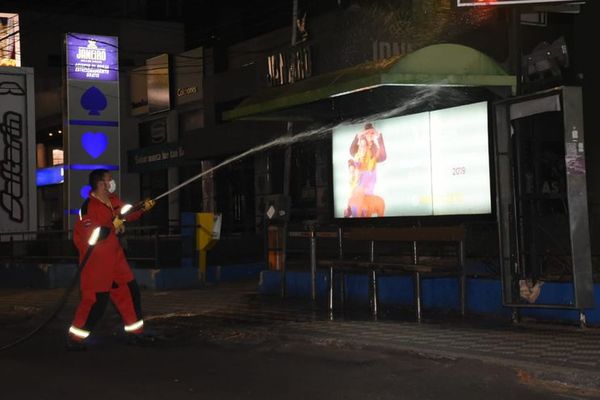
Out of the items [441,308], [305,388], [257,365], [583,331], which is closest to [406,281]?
[441,308]

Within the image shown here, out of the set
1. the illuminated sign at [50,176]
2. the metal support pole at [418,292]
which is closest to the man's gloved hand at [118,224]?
the metal support pole at [418,292]

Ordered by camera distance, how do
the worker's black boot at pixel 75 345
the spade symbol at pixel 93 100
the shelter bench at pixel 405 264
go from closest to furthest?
the worker's black boot at pixel 75 345 < the shelter bench at pixel 405 264 < the spade symbol at pixel 93 100

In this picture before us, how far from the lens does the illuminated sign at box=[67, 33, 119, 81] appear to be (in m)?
20.6

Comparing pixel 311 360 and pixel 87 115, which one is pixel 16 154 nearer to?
pixel 87 115

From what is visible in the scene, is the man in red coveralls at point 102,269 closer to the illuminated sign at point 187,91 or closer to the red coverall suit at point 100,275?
the red coverall suit at point 100,275

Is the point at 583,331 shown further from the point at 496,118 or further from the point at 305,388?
the point at 305,388

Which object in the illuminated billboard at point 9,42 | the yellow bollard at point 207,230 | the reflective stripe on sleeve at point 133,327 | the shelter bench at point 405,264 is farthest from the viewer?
the illuminated billboard at point 9,42

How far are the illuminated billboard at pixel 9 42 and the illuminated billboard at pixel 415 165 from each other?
683 inches

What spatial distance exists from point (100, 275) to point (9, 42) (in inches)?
913

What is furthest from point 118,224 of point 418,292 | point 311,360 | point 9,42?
point 9,42

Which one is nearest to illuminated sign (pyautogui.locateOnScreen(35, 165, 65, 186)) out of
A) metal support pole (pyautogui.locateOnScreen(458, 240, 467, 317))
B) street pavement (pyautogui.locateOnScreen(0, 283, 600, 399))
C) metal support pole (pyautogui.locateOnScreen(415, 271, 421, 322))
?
street pavement (pyautogui.locateOnScreen(0, 283, 600, 399))

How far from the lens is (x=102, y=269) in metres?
7.85

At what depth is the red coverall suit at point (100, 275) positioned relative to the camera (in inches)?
309

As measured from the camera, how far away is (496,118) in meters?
8.58
